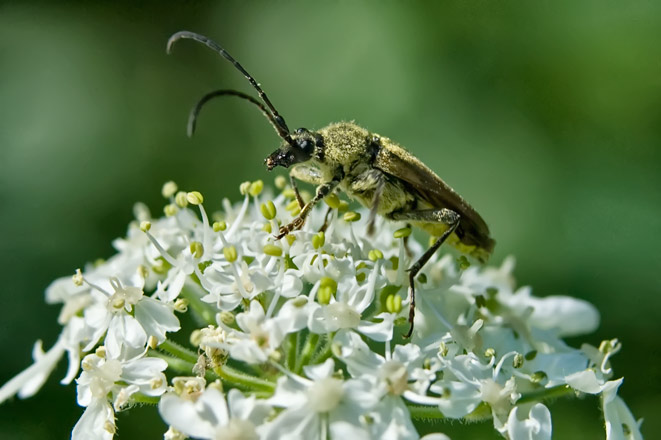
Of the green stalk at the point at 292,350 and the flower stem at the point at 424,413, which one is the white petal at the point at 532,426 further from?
the green stalk at the point at 292,350

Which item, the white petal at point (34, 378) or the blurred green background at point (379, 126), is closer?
the white petal at point (34, 378)

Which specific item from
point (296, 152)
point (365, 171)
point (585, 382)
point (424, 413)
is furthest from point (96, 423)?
point (585, 382)

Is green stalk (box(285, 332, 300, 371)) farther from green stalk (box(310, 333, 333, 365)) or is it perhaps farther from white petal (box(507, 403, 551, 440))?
white petal (box(507, 403, 551, 440))

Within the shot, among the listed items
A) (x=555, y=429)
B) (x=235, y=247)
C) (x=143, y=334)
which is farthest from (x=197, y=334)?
(x=555, y=429)

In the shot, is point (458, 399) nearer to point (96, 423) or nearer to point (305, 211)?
point (305, 211)

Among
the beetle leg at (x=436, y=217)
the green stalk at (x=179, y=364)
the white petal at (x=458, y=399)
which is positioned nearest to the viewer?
the white petal at (x=458, y=399)

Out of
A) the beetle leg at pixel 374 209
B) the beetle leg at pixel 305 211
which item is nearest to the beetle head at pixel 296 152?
the beetle leg at pixel 305 211

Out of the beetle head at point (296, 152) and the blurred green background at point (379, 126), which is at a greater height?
the blurred green background at point (379, 126)

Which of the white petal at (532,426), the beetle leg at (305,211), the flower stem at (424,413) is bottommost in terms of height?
the flower stem at (424,413)

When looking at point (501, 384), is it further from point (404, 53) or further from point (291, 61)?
point (291, 61)
